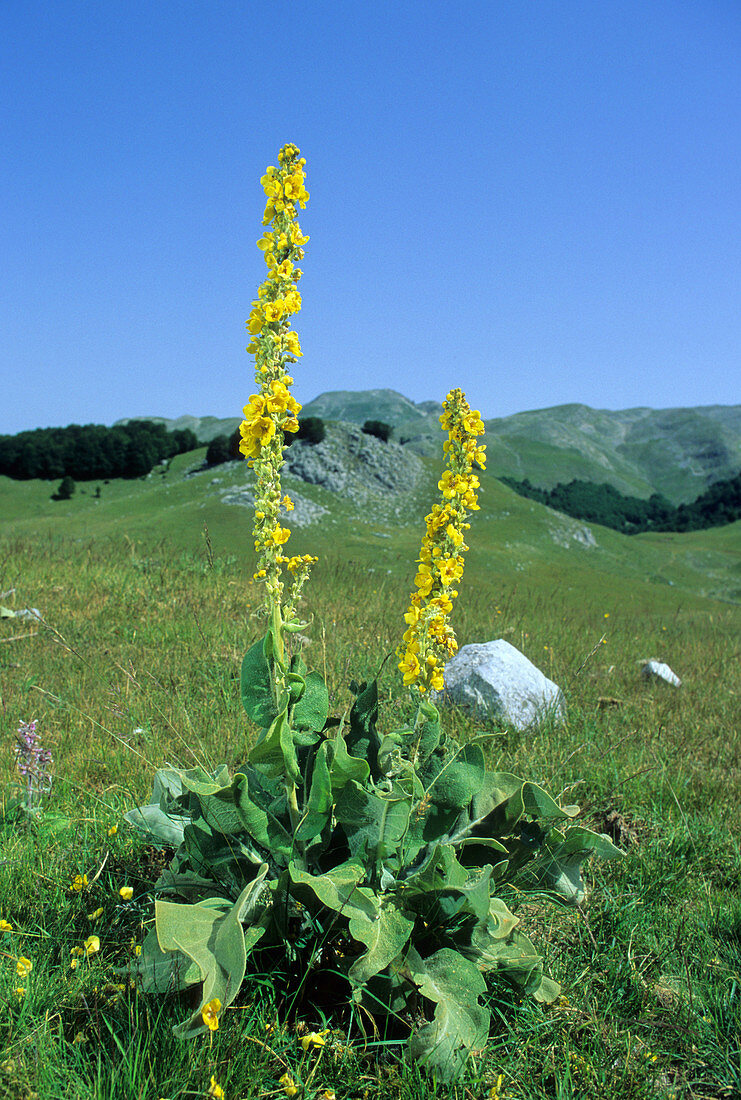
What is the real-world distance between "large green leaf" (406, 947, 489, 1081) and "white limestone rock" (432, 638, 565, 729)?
8.98ft

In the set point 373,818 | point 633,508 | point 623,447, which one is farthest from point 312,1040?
point 623,447

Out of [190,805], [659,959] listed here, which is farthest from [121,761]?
[659,959]

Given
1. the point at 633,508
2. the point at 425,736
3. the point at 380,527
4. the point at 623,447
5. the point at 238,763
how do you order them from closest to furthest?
the point at 425,736 → the point at 238,763 → the point at 380,527 → the point at 633,508 → the point at 623,447

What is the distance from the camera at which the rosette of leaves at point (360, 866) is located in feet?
6.08

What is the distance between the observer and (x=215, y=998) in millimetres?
1692

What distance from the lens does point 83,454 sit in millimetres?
38281

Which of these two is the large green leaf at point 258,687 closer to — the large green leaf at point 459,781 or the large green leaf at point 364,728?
the large green leaf at point 364,728

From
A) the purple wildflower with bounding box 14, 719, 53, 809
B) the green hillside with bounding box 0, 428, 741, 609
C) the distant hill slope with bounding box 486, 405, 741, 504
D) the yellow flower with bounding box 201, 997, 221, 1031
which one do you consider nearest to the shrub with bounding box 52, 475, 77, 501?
the green hillside with bounding box 0, 428, 741, 609

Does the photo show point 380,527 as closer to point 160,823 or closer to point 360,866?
point 160,823

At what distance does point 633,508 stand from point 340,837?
98.2 m

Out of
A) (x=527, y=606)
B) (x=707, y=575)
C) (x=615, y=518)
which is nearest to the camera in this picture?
(x=527, y=606)

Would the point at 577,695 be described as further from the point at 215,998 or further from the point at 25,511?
the point at 25,511

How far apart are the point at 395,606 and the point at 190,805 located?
213 inches

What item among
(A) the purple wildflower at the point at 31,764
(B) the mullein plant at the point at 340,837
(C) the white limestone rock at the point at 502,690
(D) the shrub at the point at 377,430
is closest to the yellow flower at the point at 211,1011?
(B) the mullein plant at the point at 340,837
